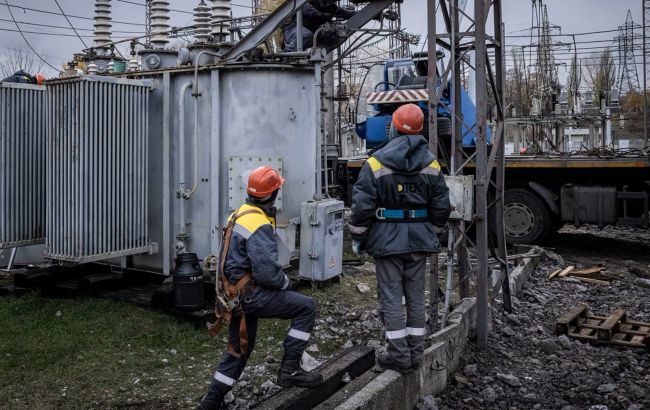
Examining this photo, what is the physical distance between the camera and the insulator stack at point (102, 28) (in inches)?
342

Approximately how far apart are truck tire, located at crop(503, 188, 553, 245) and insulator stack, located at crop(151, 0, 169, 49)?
7.19 metres

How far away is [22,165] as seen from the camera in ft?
24.5

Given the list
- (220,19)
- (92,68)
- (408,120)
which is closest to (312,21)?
(220,19)

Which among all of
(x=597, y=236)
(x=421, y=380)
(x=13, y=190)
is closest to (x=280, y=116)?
(x=13, y=190)

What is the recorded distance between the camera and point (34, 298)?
7.86 metres

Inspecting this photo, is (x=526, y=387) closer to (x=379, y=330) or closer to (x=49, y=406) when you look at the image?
(x=379, y=330)

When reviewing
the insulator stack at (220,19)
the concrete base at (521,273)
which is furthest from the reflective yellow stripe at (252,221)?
the concrete base at (521,273)

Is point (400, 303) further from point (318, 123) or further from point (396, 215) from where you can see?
point (318, 123)

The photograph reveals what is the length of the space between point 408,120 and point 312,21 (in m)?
5.04

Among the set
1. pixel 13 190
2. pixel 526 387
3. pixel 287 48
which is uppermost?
pixel 287 48

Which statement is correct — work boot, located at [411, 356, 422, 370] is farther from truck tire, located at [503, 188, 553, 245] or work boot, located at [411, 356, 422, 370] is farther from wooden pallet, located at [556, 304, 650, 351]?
truck tire, located at [503, 188, 553, 245]

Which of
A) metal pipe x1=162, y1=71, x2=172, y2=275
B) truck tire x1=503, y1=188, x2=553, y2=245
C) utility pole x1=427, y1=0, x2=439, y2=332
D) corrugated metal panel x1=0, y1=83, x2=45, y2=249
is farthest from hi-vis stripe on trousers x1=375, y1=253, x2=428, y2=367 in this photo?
truck tire x1=503, y1=188, x2=553, y2=245

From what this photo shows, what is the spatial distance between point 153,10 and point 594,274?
756 centimetres

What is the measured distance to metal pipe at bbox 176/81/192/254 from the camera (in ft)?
24.3
